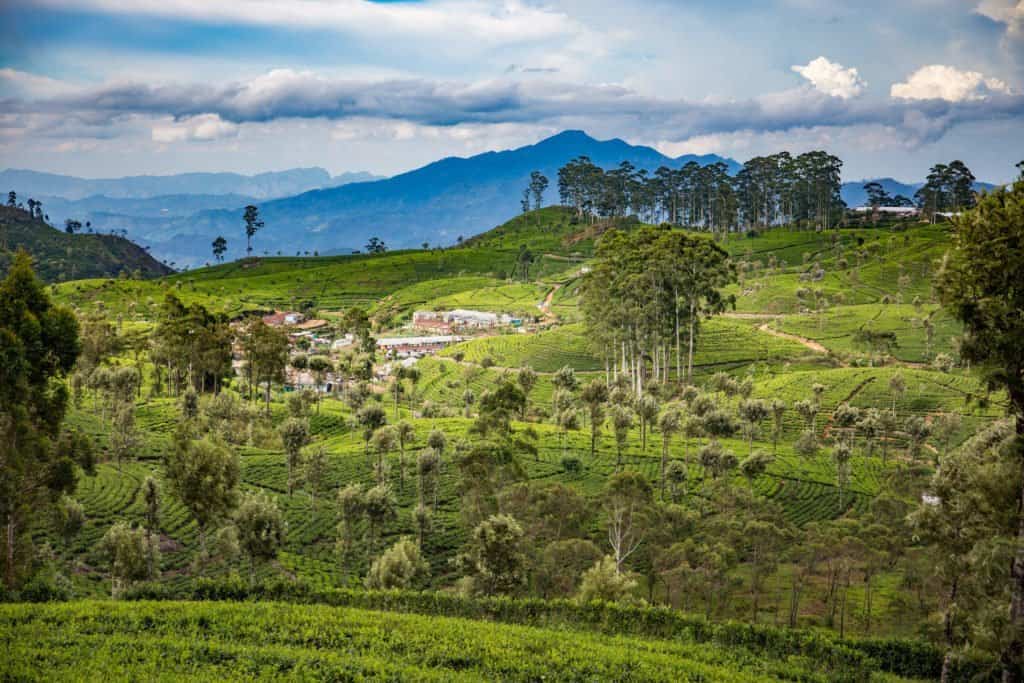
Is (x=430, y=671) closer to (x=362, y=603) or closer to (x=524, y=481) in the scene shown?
(x=362, y=603)

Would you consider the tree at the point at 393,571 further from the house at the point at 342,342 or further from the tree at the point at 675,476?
the house at the point at 342,342

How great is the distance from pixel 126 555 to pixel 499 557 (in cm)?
1613

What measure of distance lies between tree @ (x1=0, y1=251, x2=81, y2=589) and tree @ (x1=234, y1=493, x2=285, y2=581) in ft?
25.7

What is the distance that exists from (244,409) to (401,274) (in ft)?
377

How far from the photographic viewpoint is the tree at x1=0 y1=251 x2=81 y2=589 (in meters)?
25.7


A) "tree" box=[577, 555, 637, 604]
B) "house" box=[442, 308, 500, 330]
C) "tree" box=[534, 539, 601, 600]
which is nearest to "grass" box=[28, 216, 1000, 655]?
"house" box=[442, 308, 500, 330]

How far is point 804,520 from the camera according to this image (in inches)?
1795

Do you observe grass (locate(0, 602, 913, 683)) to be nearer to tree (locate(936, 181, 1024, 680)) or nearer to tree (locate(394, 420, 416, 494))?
tree (locate(936, 181, 1024, 680))

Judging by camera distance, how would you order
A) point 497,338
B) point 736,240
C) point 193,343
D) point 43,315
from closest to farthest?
point 43,315 → point 193,343 → point 497,338 → point 736,240

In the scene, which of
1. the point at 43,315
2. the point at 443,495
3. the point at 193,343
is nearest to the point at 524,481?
the point at 443,495

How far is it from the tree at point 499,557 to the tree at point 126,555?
14661 mm

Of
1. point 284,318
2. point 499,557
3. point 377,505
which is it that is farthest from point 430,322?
point 499,557

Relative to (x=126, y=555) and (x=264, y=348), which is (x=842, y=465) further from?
(x=264, y=348)

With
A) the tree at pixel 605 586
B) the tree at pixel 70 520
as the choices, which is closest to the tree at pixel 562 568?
the tree at pixel 605 586
